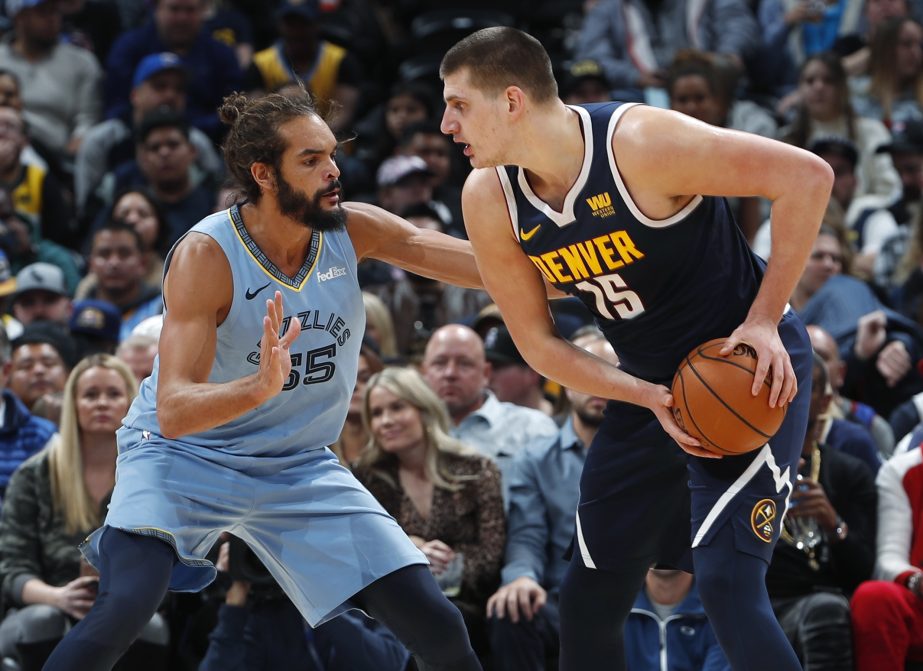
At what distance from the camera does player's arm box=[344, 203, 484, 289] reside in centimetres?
446

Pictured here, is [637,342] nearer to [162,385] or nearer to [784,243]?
[784,243]

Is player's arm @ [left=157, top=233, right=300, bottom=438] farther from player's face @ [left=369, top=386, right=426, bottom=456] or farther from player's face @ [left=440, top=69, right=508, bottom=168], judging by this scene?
player's face @ [left=369, top=386, right=426, bottom=456]

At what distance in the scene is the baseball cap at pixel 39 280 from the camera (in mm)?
8148

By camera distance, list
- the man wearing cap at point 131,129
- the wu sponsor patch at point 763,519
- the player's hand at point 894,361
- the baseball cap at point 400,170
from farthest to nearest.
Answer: the man wearing cap at point 131,129 → the baseball cap at point 400,170 → the player's hand at point 894,361 → the wu sponsor patch at point 763,519

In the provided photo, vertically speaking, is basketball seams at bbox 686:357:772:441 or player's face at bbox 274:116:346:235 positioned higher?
player's face at bbox 274:116:346:235

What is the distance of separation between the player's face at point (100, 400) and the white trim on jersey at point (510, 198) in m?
2.86

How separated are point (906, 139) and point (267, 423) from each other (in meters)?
6.50

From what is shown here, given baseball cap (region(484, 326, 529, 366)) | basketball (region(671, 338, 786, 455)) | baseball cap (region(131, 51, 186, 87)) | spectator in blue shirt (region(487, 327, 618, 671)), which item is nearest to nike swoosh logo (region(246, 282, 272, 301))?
basketball (region(671, 338, 786, 455))

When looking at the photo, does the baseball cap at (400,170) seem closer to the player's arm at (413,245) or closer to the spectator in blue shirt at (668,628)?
the spectator in blue shirt at (668,628)

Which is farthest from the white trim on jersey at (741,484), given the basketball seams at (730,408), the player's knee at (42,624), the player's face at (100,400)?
the player's face at (100,400)

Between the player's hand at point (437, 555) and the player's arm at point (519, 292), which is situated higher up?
the player's arm at point (519, 292)

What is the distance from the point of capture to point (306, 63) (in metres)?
10.6

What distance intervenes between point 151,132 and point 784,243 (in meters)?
6.34

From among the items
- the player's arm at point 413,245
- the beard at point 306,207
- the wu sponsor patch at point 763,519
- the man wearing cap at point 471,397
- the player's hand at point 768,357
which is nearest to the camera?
the player's hand at point 768,357
